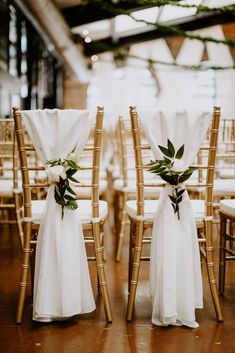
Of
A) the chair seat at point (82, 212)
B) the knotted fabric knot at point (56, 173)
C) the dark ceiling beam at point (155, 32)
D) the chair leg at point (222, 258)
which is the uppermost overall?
the dark ceiling beam at point (155, 32)

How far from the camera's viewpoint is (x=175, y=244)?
→ 7.05 ft

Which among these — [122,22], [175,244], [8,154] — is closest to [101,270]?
[175,244]

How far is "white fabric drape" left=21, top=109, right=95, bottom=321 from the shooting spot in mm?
2131

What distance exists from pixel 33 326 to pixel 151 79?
10511 mm

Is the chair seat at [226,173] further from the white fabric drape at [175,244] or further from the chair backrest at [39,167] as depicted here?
the chair backrest at [39,167]

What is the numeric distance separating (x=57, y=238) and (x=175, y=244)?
559 mm

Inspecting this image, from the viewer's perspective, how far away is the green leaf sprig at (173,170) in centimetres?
216

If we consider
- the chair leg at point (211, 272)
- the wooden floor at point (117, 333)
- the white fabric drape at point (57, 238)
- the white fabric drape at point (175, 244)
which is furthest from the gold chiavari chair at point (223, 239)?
the white fabric drape at point (57, 238)

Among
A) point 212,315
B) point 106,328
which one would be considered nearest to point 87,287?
point 106,328

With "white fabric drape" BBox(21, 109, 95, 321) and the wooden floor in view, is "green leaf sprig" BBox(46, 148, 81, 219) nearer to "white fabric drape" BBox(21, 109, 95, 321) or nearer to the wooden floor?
"white fabric drape" BBox(21, 109, 95, 321)

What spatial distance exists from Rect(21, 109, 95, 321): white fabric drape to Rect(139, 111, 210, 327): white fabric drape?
348 mm

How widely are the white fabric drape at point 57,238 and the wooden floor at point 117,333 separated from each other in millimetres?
99

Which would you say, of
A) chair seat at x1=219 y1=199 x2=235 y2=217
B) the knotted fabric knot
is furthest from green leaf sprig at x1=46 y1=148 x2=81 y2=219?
chair seat at x1=219 y1=199 x2=235 y2=217

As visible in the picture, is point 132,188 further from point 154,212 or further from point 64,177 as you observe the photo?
point 64,177
